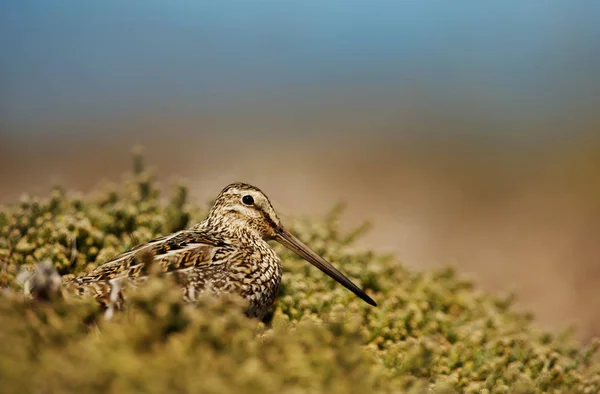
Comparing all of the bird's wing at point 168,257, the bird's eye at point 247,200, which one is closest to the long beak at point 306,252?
the bird's eye at point 247,200

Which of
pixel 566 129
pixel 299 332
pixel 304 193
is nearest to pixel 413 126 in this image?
pixel 566 129

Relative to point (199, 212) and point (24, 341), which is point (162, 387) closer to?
point (24, 341)

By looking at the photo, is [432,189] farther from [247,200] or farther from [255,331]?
[255,331]

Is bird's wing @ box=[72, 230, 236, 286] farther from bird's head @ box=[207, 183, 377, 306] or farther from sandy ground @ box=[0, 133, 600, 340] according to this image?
sandy ground @ box=[0, 133, 600, 340]

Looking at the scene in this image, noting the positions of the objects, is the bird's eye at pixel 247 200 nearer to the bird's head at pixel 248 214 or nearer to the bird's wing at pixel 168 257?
the bird's head at pixel 248 214

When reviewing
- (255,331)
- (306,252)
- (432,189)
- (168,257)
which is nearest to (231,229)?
(306,252)

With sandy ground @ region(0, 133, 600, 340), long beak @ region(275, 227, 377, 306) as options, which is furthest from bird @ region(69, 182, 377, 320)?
Answer: sandy ground @ region(0, 133, 600, 340)
